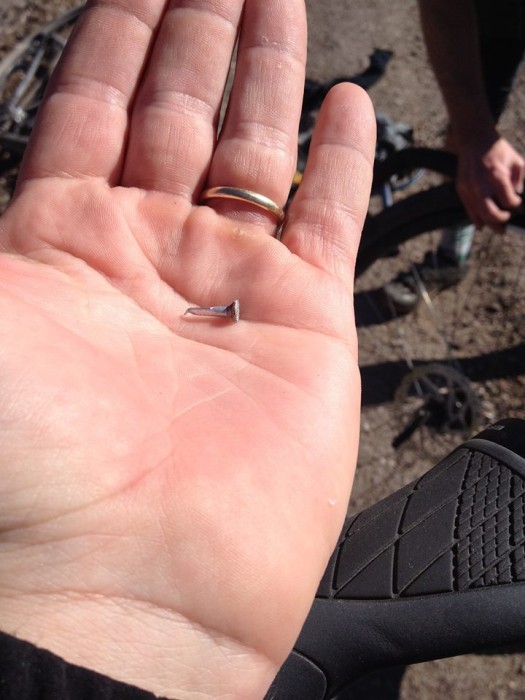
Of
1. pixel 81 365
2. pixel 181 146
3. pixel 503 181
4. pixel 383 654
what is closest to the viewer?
pixel 81 365

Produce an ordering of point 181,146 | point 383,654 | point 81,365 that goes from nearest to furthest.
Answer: point 81,365
point 383,654
point 181,146

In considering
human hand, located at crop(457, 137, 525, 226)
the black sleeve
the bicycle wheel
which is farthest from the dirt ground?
the black sleeve

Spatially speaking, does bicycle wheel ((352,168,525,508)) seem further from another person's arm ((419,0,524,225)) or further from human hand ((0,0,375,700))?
human hand ((0,0,375,700))

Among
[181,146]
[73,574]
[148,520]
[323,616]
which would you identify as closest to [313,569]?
[323,616]

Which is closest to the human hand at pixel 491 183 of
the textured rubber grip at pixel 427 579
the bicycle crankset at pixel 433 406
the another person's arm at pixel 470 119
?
the another person's arm at pixel 470 119

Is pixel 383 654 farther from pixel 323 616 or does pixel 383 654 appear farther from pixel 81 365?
pixel 81 365

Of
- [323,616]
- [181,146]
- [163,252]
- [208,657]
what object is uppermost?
[181,146]

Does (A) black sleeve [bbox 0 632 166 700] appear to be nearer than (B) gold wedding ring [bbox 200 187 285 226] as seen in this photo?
Yes
